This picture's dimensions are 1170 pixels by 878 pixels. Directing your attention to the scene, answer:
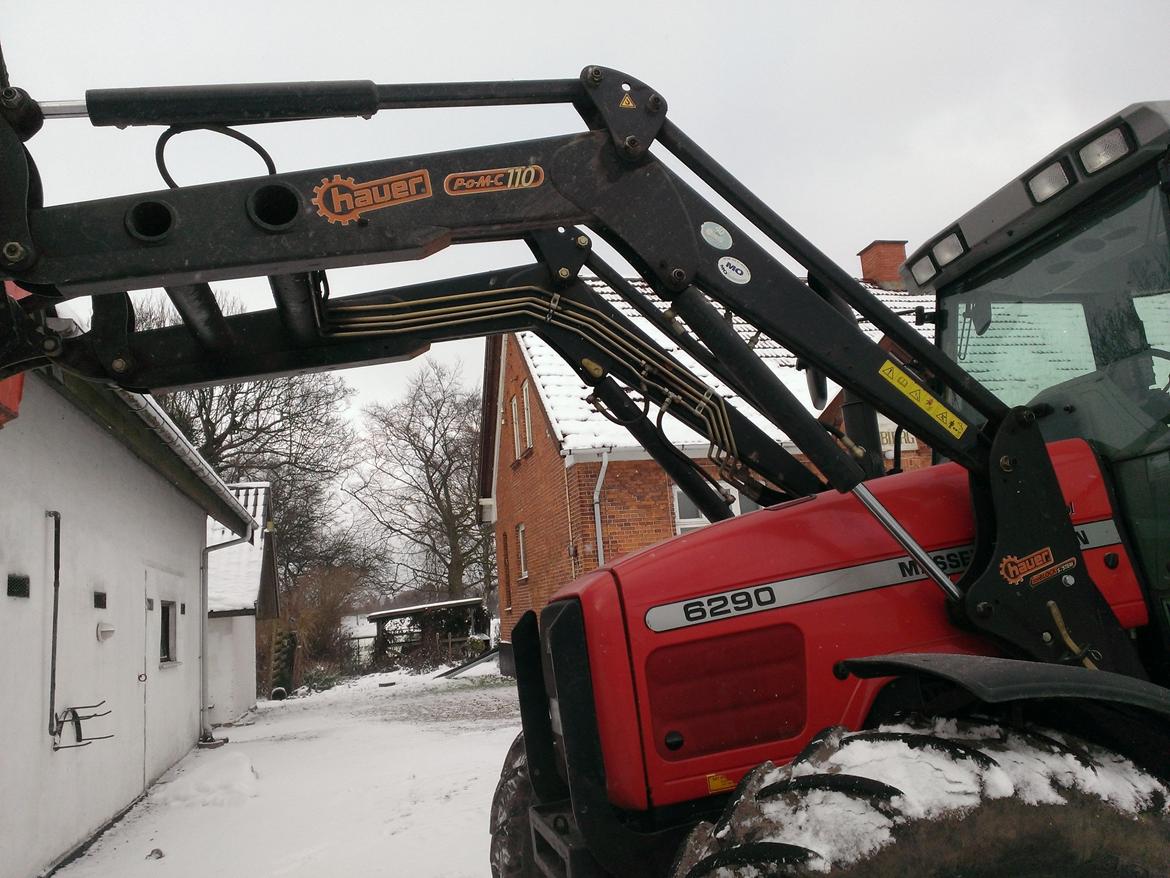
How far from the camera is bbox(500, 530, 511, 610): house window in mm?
20562

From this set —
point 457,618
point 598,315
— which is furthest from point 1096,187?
point 457,618

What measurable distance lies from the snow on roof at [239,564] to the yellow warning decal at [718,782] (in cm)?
1475

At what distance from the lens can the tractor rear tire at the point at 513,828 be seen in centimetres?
329

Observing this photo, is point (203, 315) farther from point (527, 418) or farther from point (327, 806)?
point (527, 418)

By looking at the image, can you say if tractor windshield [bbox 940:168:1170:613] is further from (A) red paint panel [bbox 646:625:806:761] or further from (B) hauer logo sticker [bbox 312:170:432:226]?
(B) hauer logo sticker [bbox 312:170:432:226]

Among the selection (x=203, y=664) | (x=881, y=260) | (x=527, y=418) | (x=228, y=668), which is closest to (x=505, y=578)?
(x=527, y=418)

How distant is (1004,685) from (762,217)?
4.56 ft

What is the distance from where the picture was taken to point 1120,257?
292cm

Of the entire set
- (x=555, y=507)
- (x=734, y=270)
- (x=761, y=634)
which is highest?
(x=555, y=507)

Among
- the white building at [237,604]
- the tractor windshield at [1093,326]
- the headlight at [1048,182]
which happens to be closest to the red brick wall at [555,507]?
the white building at [237,604]

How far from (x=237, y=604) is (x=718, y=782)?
1509 centimetres

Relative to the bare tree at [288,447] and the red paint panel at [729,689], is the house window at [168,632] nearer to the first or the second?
the red paint panel at [729,689]

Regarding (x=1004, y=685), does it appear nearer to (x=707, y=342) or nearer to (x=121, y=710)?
(x=707, y=342)

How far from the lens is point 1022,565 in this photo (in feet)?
8.33
